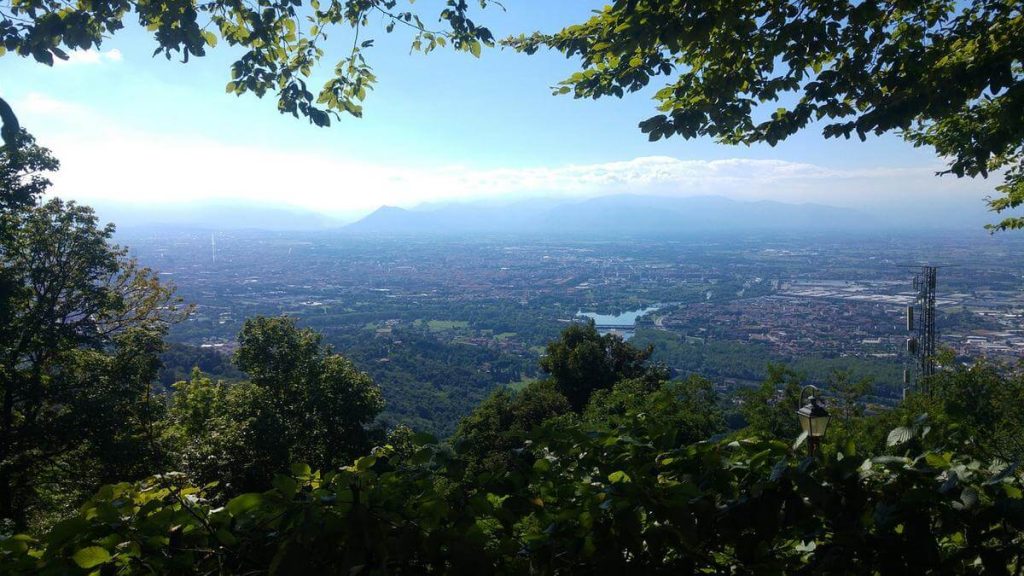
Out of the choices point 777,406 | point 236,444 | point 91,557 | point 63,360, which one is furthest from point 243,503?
point 777,406

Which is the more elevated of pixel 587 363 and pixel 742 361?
pixel 587 363

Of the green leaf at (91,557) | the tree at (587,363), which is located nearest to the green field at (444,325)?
the tree at (587,363)

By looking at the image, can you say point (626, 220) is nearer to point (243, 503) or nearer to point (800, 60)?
point (800, 60)

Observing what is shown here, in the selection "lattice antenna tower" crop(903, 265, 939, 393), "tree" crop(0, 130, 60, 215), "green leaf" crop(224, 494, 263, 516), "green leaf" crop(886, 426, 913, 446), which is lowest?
"lattice antenna tower" crop(903, 265, 939, 393)

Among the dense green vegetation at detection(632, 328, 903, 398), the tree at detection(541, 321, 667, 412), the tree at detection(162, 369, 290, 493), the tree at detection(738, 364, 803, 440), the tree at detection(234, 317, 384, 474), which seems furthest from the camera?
the dense green vegetation at detection(632, 328, 903, 398)

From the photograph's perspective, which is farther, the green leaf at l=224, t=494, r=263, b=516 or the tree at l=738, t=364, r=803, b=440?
the tree at l=738, t=364, r=803, b=440

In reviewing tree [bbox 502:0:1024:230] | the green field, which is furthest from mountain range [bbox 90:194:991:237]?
tree [bbox 502:0:1024:230]

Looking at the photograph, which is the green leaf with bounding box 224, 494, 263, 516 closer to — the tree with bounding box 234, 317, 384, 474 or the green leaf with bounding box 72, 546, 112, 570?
the green leaf with bounding box 72, 546, 112, 570
